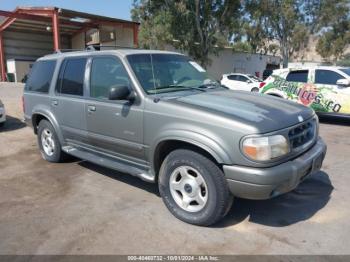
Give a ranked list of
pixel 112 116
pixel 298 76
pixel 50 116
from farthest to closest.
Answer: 1. pixel 298 76
2. pixel 50 116
3. pixel 112 116

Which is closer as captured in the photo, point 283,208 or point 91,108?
point 283,208

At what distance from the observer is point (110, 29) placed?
28062 millimetres

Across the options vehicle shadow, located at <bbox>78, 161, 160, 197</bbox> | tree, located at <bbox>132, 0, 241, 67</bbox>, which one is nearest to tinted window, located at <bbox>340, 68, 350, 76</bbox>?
vehicle shadow, located at <bbox>78, 161, 160, 197</bbox>

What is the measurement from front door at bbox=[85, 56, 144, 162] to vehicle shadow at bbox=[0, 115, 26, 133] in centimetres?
559

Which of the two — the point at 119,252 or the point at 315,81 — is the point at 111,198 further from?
the point at 315,81

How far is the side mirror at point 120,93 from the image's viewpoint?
13.0 ft

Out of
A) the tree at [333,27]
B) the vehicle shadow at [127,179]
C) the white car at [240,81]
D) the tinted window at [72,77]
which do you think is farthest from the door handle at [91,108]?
the tree at [333,27]

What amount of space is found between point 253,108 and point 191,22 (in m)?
19.3

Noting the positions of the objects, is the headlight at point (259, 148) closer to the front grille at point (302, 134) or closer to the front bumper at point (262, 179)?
the front bumper at point (262, 179)

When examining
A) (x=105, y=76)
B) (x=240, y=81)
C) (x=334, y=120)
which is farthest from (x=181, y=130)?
(x=240, y=81)

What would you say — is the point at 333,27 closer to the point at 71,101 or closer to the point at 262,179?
the point at 71,101

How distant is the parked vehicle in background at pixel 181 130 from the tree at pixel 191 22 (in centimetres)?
1701

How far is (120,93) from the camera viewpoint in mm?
4000

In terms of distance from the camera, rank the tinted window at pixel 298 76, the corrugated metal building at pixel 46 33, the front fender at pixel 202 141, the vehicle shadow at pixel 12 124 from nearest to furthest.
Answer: the front fender at pixel 202 141 < the vehicle shadow at pixel 12 124 < the tinted window at pixel 298 76 < the corrugated metal building at pixel 46 33
